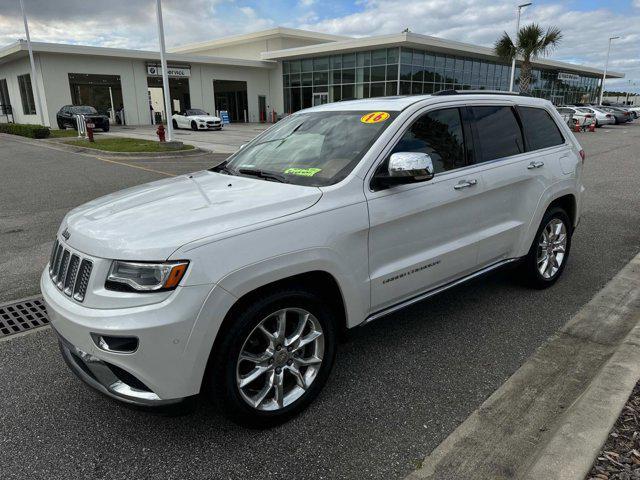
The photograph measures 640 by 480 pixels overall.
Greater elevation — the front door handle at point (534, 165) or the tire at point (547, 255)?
the front door handle at point (534, 165)

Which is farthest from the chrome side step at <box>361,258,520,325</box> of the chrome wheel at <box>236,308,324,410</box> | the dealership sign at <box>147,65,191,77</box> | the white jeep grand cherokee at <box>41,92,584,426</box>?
the dealership sign at <box>147,65,191,77</box>

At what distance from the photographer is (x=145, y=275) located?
2.34m

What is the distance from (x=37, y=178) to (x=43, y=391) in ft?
34.1

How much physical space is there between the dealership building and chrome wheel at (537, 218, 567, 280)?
30.1 meters

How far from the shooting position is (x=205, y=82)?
39.6 m

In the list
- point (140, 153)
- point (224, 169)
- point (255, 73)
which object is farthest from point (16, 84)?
point (224, 169)

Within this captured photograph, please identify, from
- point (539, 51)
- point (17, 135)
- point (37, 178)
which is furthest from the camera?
point (539, 51)

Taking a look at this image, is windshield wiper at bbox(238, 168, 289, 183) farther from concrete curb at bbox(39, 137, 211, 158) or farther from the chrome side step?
concrete curb at bbox(39, 137, 211, 158)

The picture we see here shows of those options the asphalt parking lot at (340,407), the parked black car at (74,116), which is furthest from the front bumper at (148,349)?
the parked black car at (74,116)

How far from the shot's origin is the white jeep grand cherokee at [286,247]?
92.3 inches

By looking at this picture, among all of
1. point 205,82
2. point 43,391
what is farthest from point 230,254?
point 205,82

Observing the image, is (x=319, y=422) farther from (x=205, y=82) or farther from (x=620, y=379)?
(x=205, y=82)

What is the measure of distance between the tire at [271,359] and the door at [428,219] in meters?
0.48

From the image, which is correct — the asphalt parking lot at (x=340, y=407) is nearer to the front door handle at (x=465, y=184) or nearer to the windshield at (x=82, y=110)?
the front door handle at (x=465, y=184)
